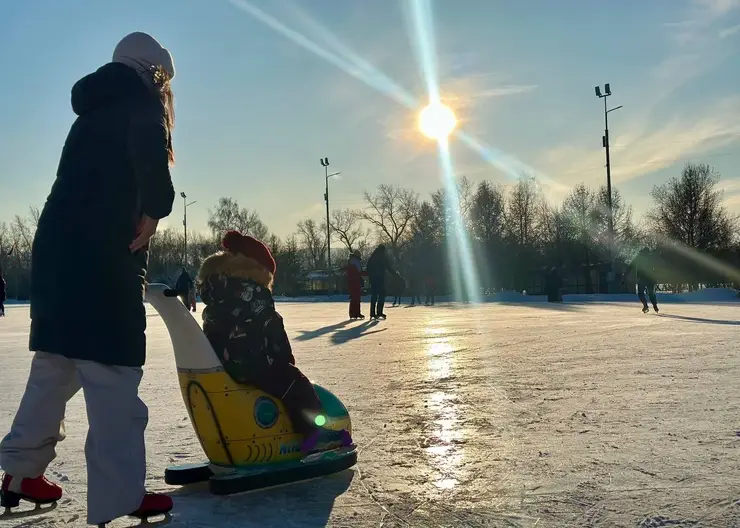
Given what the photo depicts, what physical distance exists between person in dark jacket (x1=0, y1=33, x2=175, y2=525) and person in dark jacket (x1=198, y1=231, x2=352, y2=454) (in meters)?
0.40

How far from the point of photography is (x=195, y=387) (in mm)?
2859

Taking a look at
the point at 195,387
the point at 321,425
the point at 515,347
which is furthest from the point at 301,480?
the point at 515,347

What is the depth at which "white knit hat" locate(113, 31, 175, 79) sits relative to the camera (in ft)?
8.55

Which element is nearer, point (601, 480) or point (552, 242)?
point (601, 480)

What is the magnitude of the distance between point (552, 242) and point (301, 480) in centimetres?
6068

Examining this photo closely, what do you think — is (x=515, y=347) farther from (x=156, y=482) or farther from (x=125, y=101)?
(x=125, y=101)

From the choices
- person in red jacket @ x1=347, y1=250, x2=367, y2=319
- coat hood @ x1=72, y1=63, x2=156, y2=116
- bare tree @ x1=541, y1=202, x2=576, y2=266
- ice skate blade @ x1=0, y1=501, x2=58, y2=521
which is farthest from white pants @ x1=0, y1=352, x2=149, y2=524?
bare tree @ x1=541, y1=202, x2=576, y2=266

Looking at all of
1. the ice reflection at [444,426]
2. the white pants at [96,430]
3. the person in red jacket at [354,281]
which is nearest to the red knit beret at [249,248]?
the white pants at [96,430]

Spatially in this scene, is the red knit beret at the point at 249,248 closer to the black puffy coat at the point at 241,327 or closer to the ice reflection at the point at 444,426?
the black puffy coat at the point at 241,327

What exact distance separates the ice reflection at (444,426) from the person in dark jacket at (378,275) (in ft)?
29.5

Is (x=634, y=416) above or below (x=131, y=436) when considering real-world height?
below

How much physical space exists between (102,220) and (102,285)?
23cm

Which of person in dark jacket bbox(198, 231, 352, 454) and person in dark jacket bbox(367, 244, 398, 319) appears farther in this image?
person in dark jacket bbox(367, 244, 398, 319)

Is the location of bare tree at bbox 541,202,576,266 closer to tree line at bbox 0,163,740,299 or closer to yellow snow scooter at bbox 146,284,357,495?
tree line at bbox 0,163,740,299
